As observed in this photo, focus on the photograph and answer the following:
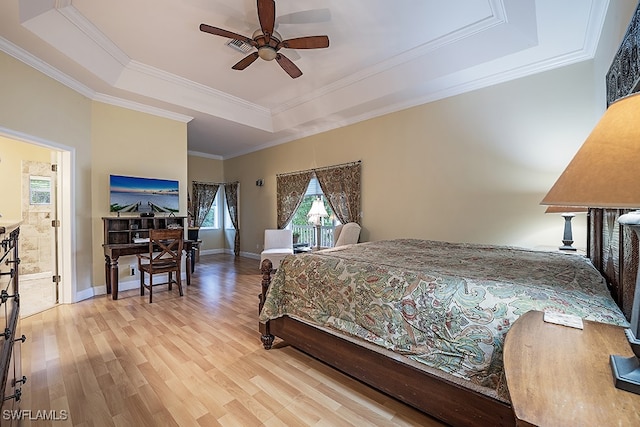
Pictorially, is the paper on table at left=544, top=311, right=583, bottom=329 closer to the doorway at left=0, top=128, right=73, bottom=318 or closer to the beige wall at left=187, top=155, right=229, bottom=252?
the doorway at left=0, top=128, right=73, bottom=318

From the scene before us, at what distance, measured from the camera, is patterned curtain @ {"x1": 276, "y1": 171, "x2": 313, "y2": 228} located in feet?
18.2

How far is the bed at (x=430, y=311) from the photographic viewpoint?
1236mm

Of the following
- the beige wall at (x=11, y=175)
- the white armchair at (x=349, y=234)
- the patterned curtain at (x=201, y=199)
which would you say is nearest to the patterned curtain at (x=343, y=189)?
the white armchair at (x=349, y=234)

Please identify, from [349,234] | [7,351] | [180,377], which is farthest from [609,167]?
[349,234]

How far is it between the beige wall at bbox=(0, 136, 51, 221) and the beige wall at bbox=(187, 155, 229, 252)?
286 cm

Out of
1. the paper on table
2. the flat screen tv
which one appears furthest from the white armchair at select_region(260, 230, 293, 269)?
the paper on table

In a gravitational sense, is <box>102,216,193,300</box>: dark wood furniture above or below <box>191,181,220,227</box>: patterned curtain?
below

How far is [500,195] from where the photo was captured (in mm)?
3322

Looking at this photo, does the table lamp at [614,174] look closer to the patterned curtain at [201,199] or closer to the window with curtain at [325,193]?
the window with curtain at [325,193]

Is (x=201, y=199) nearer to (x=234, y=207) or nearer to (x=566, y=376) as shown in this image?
(x=234, y=207)

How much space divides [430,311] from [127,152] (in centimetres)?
459

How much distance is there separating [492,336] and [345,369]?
0.97m

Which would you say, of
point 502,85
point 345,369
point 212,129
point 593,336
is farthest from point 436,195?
point 212,129

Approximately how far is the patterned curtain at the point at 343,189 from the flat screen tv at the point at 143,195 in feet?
8.34
